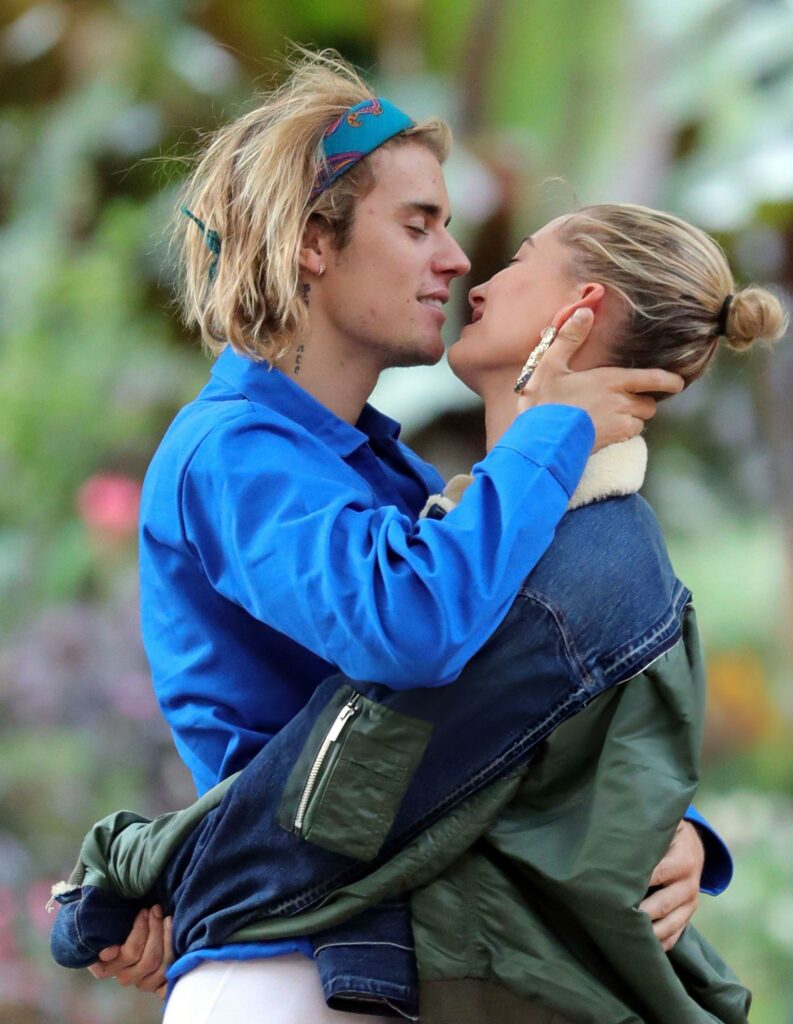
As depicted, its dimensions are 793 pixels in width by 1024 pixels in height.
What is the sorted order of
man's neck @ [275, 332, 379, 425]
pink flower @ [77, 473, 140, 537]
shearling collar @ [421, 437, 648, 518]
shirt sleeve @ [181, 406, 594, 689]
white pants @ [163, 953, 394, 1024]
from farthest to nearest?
pink flower @ [77, 473, 140, 537] → man's neck @ [275, 332, 379, 425] → shearling collar @ [421, 437, 648, 518] → white pants @ [163, 953, 394, 1024] → shirt sleeve @ [181, 406, 594, 689]

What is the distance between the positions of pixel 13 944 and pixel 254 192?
3291mm

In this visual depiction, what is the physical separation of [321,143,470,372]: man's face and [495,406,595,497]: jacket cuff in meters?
0.37

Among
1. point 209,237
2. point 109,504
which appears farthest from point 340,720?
point 109,504

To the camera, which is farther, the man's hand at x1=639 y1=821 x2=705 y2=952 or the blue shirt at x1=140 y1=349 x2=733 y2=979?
the man's hand at x1=639 y1=821 x2=705 y2=952

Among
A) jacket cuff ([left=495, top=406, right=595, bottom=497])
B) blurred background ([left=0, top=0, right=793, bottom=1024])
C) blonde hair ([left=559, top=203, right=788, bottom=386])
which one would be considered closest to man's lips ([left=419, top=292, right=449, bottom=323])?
blonde hair ([left=559, top=203, right=788, bottom=386])

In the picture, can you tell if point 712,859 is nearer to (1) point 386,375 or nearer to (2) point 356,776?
(2) point 356,776

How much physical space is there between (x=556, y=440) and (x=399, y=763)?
15.5 inches

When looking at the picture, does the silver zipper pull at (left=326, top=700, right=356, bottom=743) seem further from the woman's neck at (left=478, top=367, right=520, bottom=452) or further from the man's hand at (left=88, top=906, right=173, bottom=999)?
the woman's neck at (left=478, top=367, right=520, bottom=452)

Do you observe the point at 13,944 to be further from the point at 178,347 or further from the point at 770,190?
the point at 770,190

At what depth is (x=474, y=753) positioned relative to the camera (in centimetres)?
157

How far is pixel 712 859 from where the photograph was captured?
1891 millimetres

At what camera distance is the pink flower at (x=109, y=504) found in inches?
183

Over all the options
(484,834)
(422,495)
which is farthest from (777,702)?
(484,834)

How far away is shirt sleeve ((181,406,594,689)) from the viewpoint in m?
1.47
